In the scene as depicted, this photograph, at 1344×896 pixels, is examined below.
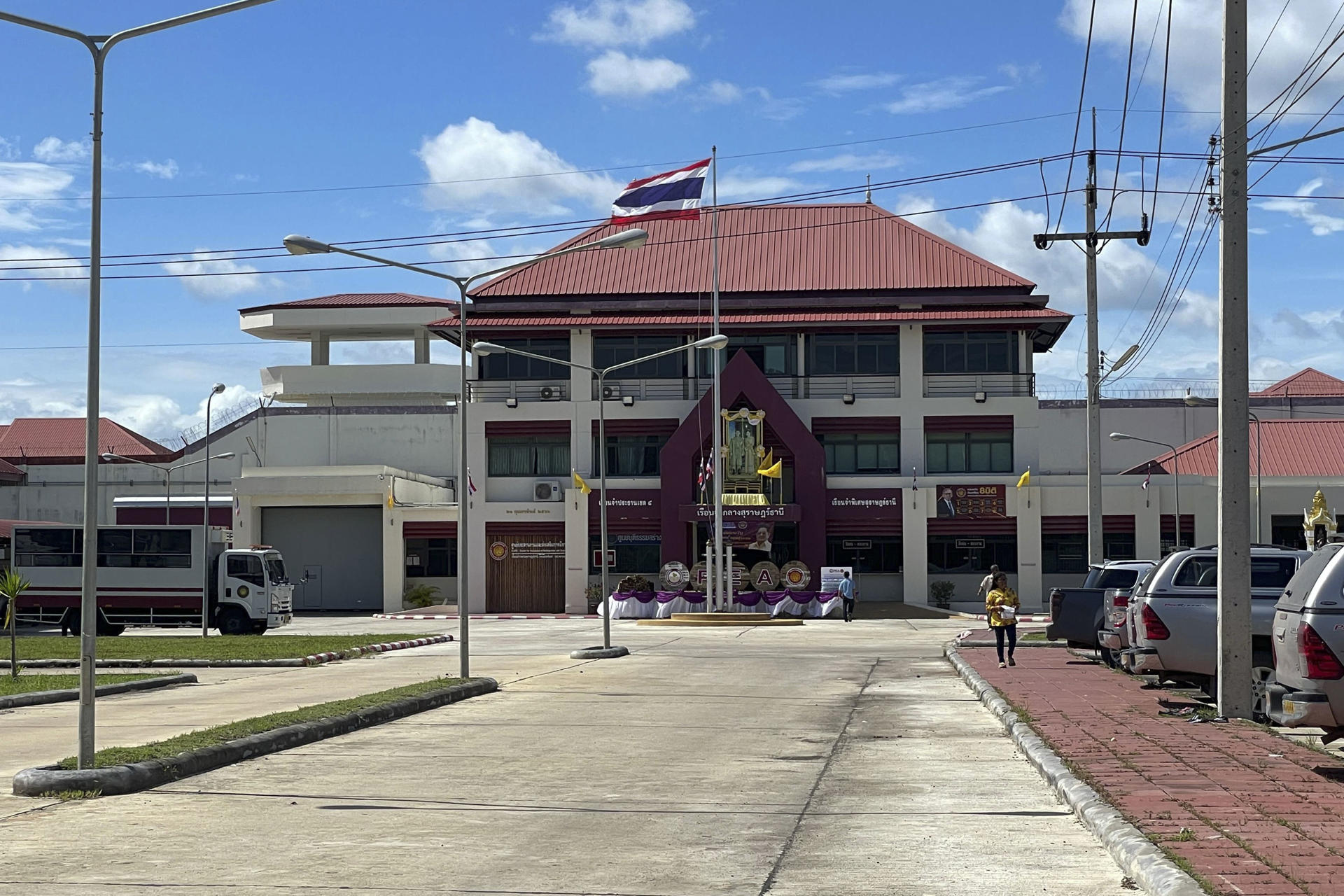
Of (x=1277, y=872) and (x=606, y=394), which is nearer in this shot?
(x=1277, y=872)

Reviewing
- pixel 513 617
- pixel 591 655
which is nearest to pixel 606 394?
pixel 513 617

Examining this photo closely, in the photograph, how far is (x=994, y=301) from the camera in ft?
195

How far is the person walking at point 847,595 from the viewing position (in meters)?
50.8

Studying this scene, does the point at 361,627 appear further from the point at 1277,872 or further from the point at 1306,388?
the point at 1306,388

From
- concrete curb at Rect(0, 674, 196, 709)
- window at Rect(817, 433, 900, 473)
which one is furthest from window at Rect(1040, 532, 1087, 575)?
concrete curb at Rect(0, 674, 196, 709)

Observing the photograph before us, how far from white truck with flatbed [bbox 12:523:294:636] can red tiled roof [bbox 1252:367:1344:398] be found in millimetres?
62386

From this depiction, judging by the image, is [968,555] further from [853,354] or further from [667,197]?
[667,197]

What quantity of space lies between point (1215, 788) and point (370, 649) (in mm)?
25520

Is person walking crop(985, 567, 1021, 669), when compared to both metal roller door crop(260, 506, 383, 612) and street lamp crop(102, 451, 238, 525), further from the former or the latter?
street lamp crop(102, 451, 238, 525)

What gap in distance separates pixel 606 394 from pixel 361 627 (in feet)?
51.9

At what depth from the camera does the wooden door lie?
6003cm

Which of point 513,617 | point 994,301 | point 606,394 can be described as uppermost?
point 994,301

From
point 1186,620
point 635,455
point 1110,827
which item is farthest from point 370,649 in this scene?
point 635,455

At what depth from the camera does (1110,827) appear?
932cm
